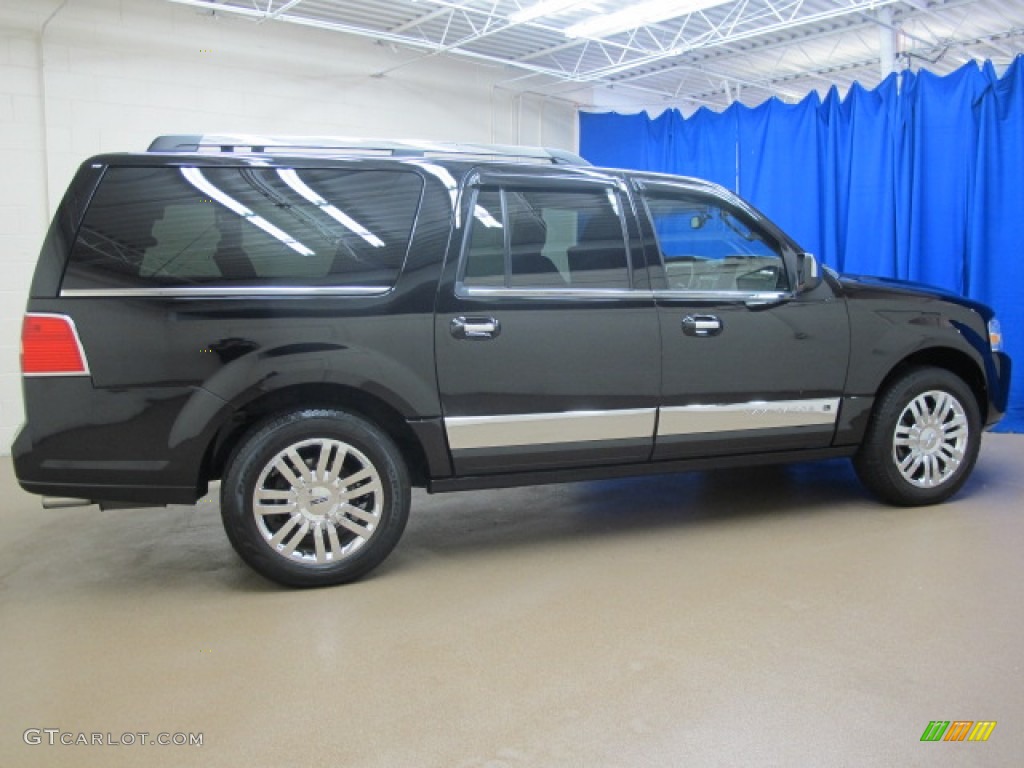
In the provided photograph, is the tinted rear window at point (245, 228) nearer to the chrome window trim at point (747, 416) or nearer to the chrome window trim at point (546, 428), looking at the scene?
the chrome window trim at point (546, 428)

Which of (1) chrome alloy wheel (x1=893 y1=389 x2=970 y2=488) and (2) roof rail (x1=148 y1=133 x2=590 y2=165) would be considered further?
(1) chrome alloy wheel (x1=893 y1=389 x2=970 y2=488)

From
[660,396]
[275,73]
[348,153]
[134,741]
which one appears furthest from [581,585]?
[275,73]

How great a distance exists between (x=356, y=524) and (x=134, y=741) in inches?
49.2

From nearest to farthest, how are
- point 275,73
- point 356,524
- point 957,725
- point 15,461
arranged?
point 957,725 → point 15,461 → point 356,524 → point 275,73

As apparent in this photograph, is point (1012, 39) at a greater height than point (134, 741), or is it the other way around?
point (1012, 39)

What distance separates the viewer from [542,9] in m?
6.80

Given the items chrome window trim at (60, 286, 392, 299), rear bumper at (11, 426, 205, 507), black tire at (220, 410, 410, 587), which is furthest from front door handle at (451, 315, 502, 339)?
rear bumper at (11, 426, 205, 507)

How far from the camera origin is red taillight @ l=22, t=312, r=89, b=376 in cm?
300

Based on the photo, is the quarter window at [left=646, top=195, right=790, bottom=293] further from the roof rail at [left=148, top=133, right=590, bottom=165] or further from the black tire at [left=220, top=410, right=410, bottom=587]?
the black tire at [left=220, top=410, right=410, bottom=587]

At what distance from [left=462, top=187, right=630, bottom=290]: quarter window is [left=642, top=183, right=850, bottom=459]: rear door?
20cm

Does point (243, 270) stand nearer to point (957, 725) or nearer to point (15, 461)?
point (15, 461)

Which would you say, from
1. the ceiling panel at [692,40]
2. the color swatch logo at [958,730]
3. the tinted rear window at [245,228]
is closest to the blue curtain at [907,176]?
the ceiling panel at [692,40]

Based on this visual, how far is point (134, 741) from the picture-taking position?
225 cm

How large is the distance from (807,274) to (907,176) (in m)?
3.63
